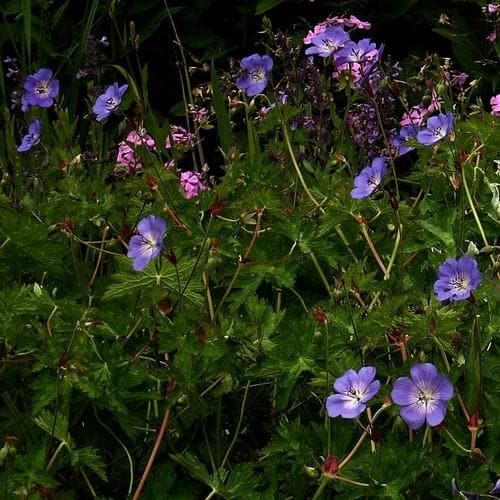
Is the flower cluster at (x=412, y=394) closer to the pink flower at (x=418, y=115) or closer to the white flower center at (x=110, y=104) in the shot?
the white flower center at (x=110, y=104)

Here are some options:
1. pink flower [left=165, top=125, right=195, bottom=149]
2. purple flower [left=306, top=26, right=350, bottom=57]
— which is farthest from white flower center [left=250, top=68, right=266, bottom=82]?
pink flower [left=165, top=125, right=195, bottom=149]

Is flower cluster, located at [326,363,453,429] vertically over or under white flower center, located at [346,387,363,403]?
over

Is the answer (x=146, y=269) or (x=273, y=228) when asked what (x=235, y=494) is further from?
(x=273, y=228)

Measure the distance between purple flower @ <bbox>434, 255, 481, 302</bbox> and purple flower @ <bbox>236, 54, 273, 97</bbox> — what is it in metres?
0.62

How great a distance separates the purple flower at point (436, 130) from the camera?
175cm

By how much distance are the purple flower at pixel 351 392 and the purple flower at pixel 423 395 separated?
40 millimetres

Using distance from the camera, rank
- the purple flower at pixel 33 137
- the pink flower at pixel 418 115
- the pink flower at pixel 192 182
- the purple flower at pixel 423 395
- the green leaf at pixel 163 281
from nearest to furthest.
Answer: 1. the purple flower at pixel 423 395
2. the green leaf at pixel 163 281
3. the purple flower at pixel 33 137
4. the pink flower at pixel 418 115
5. the pink flower at pixel 192 182

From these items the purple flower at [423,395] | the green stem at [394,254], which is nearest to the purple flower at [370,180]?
the green stem at [394,254]

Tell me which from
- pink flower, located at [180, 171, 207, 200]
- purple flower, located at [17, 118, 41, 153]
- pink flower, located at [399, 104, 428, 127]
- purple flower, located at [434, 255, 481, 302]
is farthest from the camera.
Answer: pink flower, located at [180, 171, 207, 200]

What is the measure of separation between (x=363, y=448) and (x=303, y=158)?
Result: 948 millimetres

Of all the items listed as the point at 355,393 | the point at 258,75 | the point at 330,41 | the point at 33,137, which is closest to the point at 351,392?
the point at 355,393

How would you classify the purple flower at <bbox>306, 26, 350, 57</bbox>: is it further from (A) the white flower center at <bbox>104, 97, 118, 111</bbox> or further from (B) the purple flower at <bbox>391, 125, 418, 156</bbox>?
(A) the white flower center at <bbox>104, 97, 118, 111</bbox>

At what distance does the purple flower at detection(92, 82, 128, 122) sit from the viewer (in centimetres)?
188

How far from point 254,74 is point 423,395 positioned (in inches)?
33.6
